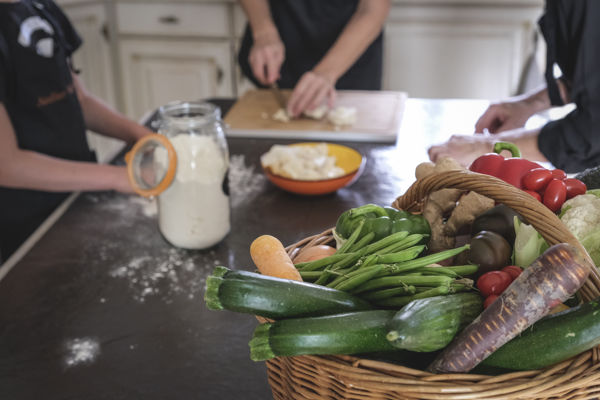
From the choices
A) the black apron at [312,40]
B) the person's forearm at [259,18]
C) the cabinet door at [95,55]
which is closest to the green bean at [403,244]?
the person's forearm at [259,18]

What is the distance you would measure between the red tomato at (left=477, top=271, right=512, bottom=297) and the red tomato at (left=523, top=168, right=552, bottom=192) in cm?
21

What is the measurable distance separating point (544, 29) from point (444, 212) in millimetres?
917

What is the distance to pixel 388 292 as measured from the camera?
2.26 feet

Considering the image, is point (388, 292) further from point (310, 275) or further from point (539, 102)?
point (539, 102)

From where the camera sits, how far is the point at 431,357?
2.14 feet

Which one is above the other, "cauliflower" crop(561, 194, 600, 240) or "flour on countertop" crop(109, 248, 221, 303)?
"cauliflower" crop(561, 194, 600, 240)

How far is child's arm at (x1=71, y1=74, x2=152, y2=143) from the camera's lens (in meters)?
1.67

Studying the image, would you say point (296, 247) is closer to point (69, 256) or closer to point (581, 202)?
point (581, 202)

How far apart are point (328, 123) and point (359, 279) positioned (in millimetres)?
1185

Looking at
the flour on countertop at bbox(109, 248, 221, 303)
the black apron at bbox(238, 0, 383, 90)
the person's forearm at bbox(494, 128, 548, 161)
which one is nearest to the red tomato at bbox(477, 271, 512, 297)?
the flour on countertop at bbox(109, 248, 221, 303)

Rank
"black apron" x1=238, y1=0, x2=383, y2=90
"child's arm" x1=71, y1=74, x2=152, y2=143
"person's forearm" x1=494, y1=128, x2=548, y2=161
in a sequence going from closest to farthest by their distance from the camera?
"person's forearm" x1=494, y1=128, x2=548, y2=161 → "child's arm" x1=71, y1=74, x2=152, y2=143 → "black apron" x1=238, y1=0, x2=383, y2=90

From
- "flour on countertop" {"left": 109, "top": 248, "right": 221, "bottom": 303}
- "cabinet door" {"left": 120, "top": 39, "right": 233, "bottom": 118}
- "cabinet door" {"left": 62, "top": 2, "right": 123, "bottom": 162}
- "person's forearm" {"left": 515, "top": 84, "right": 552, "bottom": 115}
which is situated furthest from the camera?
"cabinet door" {"left": 120, "top": 39, "right": 233, "bottom": 118}

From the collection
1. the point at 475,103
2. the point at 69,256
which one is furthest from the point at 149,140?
the point at 475,103

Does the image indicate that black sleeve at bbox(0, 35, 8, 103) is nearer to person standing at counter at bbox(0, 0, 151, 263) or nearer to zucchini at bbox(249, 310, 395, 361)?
person standing at counter at bbox(0, 0, 151, 263)
